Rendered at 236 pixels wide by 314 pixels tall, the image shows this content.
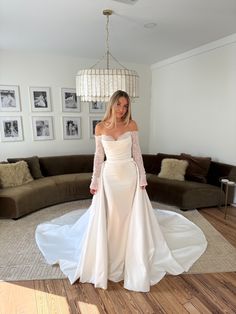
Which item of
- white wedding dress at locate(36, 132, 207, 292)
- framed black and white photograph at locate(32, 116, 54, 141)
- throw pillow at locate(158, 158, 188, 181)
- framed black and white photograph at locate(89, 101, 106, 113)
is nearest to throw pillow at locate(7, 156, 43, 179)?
framed black and white photograph at locate(32, 116, 54, 141)

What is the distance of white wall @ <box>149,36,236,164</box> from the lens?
404cm

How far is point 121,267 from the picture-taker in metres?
2.35

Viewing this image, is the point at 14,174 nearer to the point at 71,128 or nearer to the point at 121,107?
the point at 71,128

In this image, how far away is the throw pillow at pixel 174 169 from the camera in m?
4.35

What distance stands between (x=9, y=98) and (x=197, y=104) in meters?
3.53

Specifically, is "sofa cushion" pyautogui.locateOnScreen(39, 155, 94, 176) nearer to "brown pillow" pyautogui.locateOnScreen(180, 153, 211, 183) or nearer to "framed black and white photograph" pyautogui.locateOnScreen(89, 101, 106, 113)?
"framed black and white photograph" pyautogui.locateOnScreen(89, 101, 106, 113)

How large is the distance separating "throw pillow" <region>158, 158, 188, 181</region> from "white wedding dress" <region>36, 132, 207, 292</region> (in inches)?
73.2

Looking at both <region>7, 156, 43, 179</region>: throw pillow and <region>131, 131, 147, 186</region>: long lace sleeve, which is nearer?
<region>131, 131, 147, 186</region>: long lace sleeve

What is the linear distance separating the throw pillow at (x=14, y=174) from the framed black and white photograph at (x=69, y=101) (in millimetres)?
1522

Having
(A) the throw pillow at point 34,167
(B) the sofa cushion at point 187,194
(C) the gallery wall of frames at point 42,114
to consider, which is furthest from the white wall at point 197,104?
(A) the throw pillow at point 34,167

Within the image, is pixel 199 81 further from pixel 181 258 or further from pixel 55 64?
pixel 181 258

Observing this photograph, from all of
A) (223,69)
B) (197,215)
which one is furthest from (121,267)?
(223,69)

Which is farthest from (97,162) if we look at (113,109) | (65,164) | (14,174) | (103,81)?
(65,164)

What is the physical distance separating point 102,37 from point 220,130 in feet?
8.06
